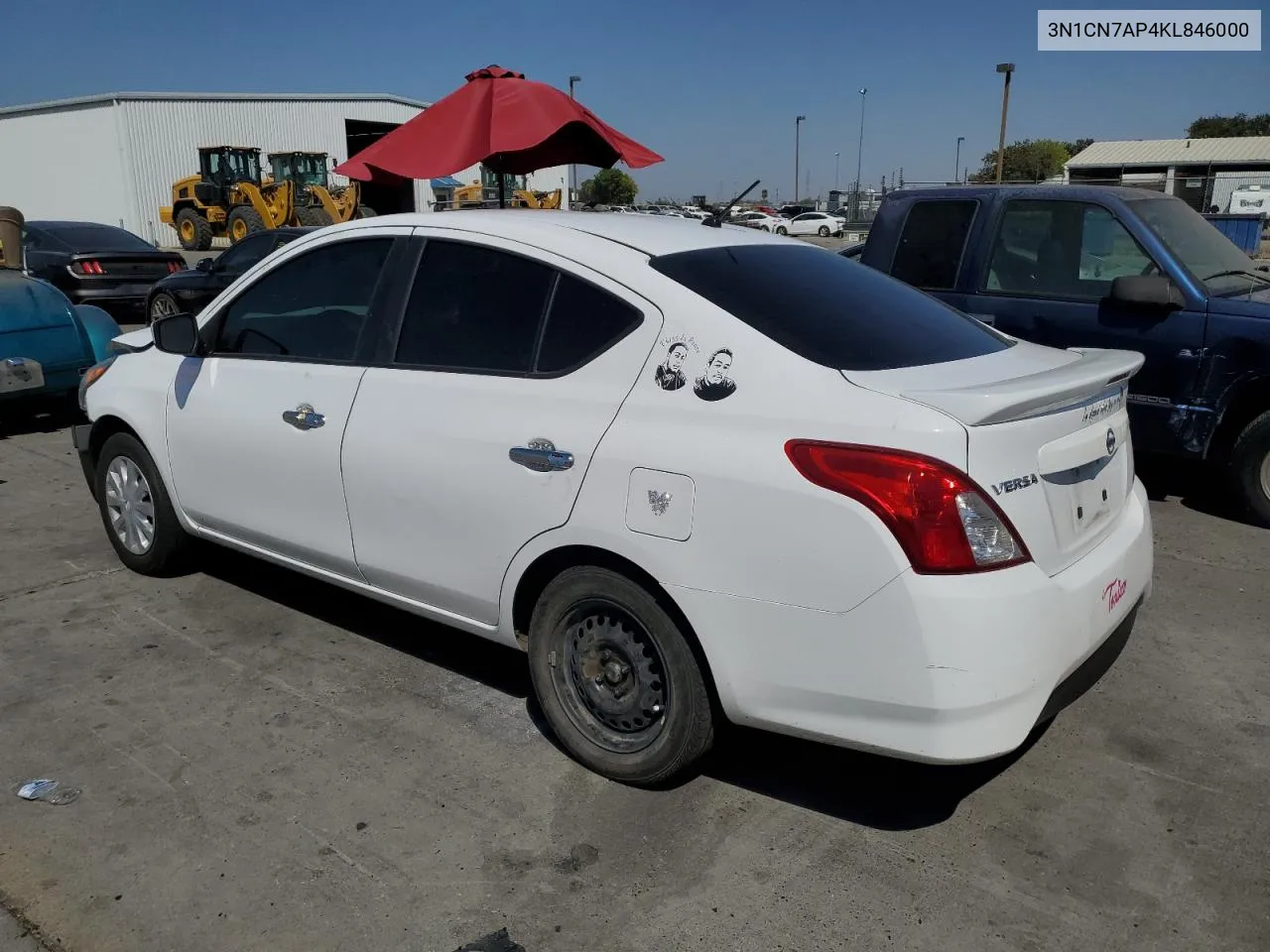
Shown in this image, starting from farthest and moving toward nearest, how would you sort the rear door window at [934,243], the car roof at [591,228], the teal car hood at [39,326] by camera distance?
the teal car hood at [39,326] → the rear door window at [934,243] → the car roof at [591,228]

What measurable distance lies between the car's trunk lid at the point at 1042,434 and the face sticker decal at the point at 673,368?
47 centimetres

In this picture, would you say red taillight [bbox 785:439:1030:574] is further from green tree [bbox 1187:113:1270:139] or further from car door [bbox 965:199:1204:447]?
green tree [bbox 1187:113:1270:139]

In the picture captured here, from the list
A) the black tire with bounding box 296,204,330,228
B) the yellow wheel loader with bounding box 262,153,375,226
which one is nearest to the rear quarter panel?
the yellow wheel loader with bounding box 262,153,375,226

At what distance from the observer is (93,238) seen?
47.3 ft

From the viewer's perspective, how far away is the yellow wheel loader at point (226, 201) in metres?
28.4

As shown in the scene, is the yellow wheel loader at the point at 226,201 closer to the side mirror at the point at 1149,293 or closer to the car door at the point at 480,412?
the side mirror at the point at 1149,293

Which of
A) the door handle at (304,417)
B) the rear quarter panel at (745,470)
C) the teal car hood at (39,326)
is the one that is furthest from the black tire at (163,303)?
the rear quarter panel at (745,470)

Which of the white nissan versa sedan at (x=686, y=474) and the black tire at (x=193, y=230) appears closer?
the white nissan versa sedan at (x=686, y=474)

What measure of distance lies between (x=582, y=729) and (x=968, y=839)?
119 cm

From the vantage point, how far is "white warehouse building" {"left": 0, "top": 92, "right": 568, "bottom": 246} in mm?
36500

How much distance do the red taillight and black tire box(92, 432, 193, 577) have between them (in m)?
3.37

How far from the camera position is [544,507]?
10.2 feet

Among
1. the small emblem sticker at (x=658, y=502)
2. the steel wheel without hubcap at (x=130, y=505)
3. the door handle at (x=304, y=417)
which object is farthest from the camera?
the steel wheel without hubcap at (x=130, y=505)

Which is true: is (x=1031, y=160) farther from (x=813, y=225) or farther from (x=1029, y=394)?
(x=1029, y=394)
